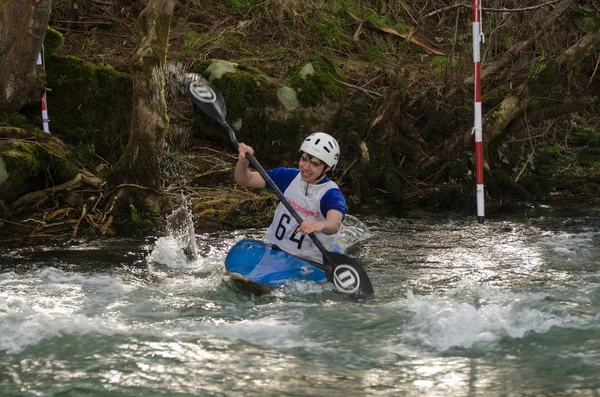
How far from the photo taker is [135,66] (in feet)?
25.1

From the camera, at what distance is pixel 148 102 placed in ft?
25.1

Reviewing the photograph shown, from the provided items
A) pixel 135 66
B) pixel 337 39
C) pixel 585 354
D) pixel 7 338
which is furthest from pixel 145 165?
pixel 337 39

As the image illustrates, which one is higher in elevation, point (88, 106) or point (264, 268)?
point (88, 106)

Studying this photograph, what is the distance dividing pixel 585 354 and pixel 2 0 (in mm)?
5282

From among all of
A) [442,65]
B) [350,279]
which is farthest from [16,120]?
[442,65]

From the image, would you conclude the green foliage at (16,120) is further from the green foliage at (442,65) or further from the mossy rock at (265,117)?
the green foliage at (442,65)

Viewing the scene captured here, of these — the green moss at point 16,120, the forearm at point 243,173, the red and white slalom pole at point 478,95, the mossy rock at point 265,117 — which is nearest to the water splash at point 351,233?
the red and white slalom pole at point 478,95

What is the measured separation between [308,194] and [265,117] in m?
4.12

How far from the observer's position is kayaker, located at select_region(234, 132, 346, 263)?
569 centimetres

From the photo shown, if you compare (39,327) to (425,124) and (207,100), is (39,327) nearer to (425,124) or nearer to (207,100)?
(207,100)

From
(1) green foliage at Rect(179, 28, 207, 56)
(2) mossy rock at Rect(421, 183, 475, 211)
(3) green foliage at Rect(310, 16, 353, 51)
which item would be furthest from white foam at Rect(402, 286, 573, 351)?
(3) green foliage at Rect(310, 16, 353, 51)

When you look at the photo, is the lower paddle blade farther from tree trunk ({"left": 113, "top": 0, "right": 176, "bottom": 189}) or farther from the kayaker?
tree trunk ({"left": 113, "top": 0, "right": 176, "bottom": 189})

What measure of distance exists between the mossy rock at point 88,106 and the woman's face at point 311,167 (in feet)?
13.5

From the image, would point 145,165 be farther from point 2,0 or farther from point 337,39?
point 337,39
